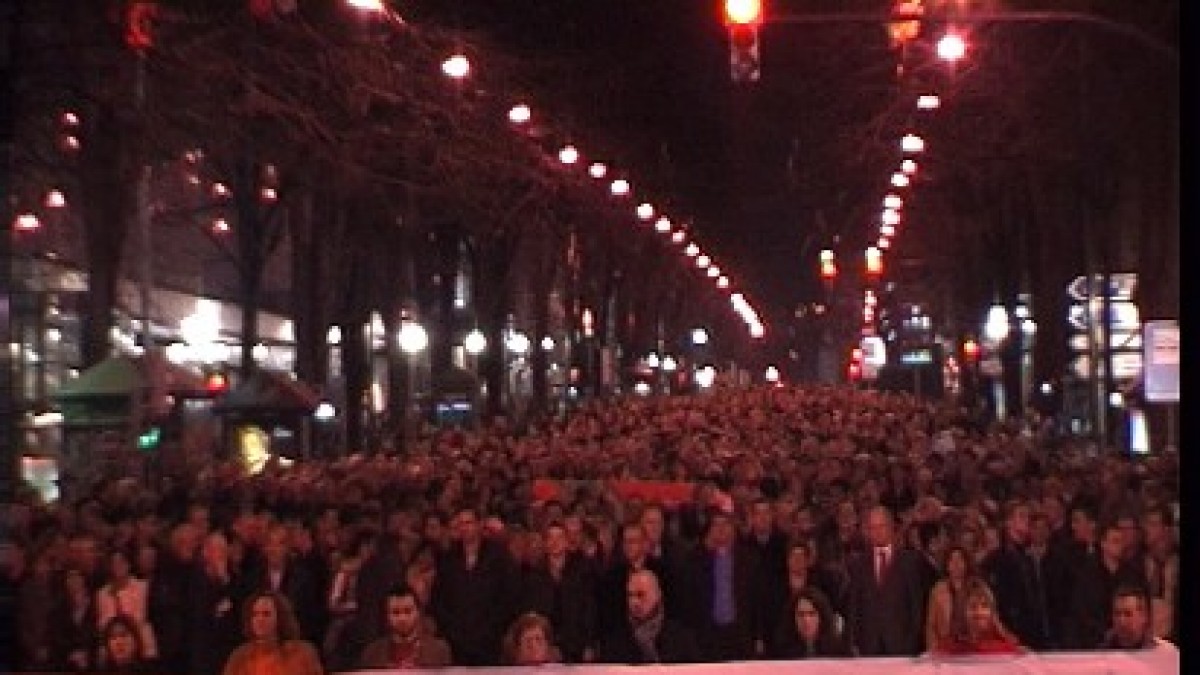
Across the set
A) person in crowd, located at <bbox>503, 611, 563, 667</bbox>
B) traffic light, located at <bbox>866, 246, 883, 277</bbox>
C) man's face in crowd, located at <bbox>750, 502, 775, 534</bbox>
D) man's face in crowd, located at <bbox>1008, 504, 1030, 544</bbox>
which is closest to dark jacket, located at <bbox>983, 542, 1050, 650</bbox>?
man's face in crowd, located at <bbox>1008, 504, 1030, 544</bbox>

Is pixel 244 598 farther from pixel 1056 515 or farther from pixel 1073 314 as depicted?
pixel 1073 314

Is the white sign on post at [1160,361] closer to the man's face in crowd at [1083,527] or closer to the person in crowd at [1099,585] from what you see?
the man's face in crowd at [1083,527]

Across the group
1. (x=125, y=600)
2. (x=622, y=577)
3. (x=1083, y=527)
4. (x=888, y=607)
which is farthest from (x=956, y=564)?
(x=125, y=600)

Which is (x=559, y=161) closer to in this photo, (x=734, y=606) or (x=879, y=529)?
(x=879, y=529)

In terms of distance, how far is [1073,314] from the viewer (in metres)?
36.2

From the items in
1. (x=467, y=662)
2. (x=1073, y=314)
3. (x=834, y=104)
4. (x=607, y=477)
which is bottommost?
(x=467, y=662)

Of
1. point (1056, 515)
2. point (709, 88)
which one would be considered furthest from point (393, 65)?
point (709, 88)

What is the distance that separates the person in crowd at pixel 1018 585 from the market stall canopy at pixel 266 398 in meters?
Answer: 14.8

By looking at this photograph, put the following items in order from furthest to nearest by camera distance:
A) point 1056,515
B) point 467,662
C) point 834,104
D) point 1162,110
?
point 834,104, point 1162,110, point 1056,515, point 467,662

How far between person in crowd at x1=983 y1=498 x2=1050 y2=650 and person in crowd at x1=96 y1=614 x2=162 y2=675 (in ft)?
15.5

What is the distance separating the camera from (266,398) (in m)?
27.8

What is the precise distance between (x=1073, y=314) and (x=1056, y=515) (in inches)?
868

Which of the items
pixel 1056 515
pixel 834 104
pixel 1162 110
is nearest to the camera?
pixel 1056 515

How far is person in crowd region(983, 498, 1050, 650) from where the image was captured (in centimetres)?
1323
